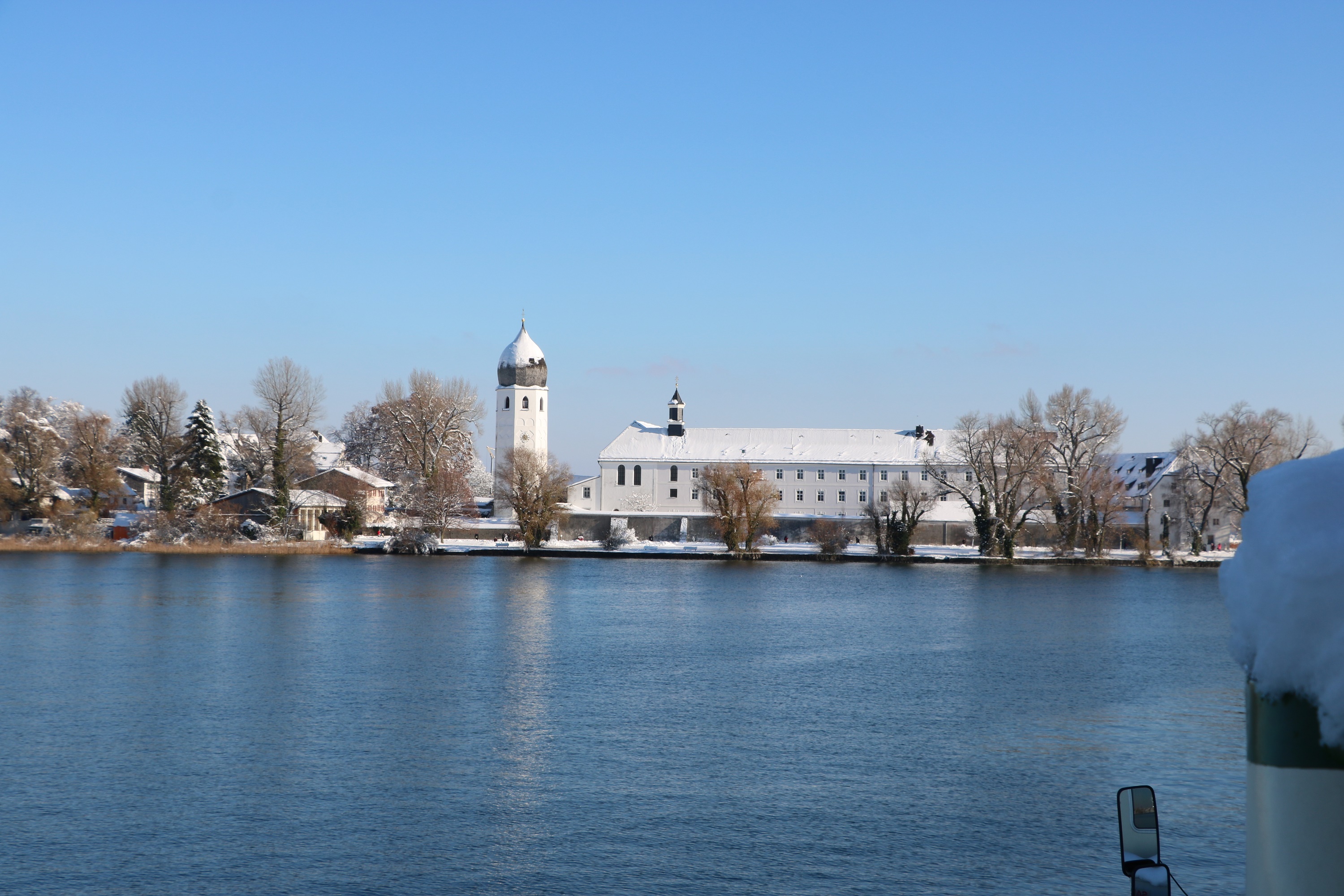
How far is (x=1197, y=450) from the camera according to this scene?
77062 mm

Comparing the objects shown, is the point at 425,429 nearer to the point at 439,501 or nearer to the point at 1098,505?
the point at 439,501

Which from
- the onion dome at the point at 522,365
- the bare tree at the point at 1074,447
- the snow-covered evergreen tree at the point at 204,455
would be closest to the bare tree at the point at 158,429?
the snow-covered evergreen tree at the point at 204,455

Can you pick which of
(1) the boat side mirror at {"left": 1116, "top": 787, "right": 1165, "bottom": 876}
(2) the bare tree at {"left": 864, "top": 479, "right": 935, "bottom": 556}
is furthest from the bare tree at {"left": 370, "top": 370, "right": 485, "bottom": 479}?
(1) the boat side mirror at {"left": 1116, "top": 787, "right": 1165, "bottom": 876}

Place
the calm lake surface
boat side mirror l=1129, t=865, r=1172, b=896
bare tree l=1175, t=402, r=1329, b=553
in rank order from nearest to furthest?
boat side mirror l=1129, t=865, r=1172, b=896 < the calm lake surface < bare tree l=1175, t=402, r=1329, b=553

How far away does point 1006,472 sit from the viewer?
75.3 m

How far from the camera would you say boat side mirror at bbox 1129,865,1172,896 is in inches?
147

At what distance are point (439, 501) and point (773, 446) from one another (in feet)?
121

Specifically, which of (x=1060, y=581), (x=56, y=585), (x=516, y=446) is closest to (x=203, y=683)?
(x=56, y=585)

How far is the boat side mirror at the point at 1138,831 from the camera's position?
149 inches

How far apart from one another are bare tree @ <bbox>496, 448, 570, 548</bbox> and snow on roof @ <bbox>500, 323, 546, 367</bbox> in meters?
22.1

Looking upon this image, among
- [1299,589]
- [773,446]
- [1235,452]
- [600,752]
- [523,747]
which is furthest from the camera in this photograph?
[773,446]

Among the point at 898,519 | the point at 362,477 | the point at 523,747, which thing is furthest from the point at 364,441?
the point at 523,747

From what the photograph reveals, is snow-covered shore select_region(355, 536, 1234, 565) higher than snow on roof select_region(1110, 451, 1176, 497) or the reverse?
the reverse

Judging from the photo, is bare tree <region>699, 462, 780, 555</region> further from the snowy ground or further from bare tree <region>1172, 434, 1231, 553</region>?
bare tree <region>1172, 434, 1231, 553</region>
